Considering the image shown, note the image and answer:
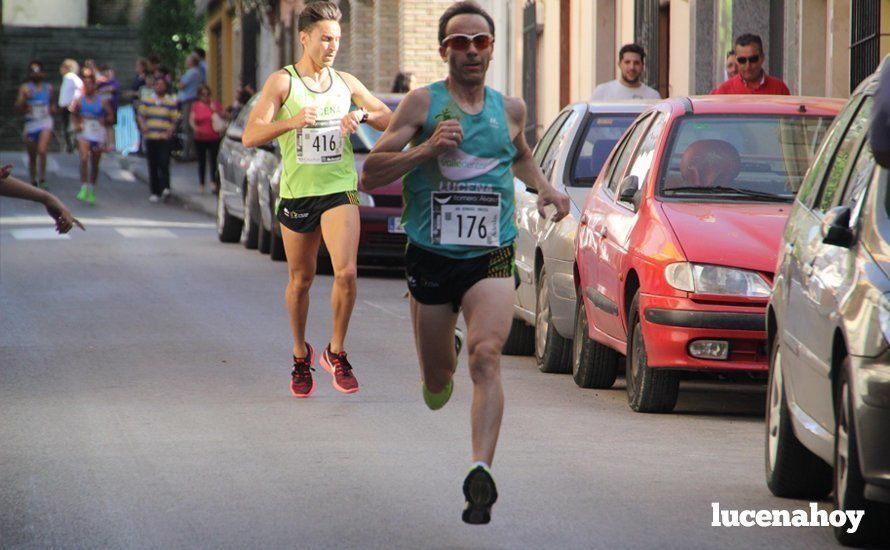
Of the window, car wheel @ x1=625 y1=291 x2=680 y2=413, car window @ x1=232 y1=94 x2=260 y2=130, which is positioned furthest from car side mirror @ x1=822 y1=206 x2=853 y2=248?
car window @ x1=232 y1=94 x2=260 y2=130

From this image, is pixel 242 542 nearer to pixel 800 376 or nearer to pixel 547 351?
pixel 800 376

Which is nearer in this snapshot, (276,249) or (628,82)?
(628,82)

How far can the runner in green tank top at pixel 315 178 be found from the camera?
1045cm

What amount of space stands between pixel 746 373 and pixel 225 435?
2453 mm

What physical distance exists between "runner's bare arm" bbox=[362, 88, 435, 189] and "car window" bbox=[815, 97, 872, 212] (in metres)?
1.49

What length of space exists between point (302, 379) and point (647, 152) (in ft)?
7.05

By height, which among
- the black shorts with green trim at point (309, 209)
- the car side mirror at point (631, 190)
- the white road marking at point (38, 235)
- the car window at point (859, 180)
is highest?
the car window at point (859, 180)

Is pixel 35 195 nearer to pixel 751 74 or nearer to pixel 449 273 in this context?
pixel 449 273

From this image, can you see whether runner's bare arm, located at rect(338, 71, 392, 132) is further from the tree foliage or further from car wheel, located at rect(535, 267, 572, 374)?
the tree foliage

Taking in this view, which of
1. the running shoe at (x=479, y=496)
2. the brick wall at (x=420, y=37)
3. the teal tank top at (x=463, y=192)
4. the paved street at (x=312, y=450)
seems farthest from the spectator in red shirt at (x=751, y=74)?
the brick wall at (x=420, y=37)

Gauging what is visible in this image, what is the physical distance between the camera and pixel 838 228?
6551 mm

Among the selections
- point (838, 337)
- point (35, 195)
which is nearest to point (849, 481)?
point (838, 337)

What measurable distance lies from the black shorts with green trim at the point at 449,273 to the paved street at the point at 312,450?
76cm

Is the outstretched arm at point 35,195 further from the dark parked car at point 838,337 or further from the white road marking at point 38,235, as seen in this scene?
the white road marking at point 38,235
